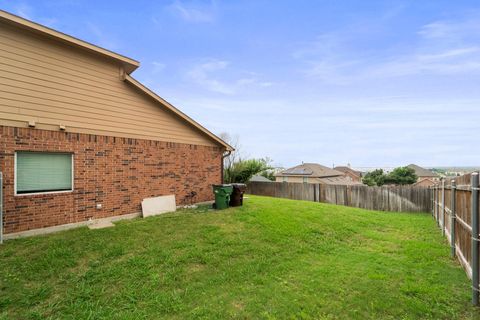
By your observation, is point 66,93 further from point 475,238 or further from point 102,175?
point 475,238

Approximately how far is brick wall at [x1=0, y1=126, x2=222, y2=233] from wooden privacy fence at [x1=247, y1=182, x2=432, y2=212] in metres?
9.48

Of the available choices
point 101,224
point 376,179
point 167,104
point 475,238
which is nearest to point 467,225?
point 475,238

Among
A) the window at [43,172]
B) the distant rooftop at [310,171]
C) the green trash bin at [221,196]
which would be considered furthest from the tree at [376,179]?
the window at [43,172]

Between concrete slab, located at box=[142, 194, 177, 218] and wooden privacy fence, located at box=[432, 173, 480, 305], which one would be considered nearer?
wooden privacy fence, located at box=[432, 173, 480, 305]

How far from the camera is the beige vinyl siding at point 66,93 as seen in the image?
6289 millimetres

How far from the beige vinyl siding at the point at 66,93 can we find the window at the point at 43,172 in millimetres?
797

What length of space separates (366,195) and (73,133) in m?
15.8

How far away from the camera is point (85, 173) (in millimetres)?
7527

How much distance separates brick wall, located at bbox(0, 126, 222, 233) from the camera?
247 inches

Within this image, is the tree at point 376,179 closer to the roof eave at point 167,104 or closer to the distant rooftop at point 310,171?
the distant rooftop at point 310,171

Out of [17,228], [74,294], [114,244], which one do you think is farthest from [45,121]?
[74,294]

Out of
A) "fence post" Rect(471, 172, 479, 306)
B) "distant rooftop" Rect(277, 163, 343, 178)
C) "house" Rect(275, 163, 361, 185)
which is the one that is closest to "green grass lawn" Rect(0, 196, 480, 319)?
"fence post" Rect(471, 172, 479, 306)

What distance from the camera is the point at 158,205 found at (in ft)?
30.5

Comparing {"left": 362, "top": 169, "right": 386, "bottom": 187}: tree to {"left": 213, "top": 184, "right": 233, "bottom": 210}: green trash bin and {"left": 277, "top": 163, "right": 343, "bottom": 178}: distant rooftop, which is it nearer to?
{"left": 277, "top": 163, "right": 343, "bottom": 178}: distant rooftop
